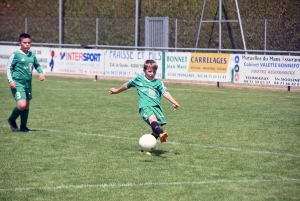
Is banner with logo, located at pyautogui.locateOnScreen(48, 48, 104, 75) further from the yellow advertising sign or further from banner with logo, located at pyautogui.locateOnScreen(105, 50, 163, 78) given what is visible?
the yellow advertising sign

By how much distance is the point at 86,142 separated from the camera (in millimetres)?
11844

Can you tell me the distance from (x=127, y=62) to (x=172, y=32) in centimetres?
657

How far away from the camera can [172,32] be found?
3166cm

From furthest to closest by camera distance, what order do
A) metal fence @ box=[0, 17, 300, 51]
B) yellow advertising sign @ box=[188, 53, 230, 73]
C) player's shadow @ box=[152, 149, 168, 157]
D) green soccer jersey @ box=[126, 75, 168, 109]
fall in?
metal fence @ box=[0, 17, 300, 51], yellow advertising sign @ box=[188, 53, 230, 73], green soccer jersey @ box=[126, 75, 168, 109], player's shadow @ box=[152, 149, 168, 157]

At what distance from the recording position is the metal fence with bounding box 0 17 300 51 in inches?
1053

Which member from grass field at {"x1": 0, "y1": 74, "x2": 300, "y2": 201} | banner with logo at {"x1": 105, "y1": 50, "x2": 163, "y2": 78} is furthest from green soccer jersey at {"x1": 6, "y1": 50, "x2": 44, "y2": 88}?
banner with logo at {"x1": 105, "y1": 50, "x2": 163, "y2": 78}

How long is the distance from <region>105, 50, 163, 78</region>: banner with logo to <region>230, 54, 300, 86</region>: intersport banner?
131 inches

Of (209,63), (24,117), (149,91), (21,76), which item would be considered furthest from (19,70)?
(209,63)

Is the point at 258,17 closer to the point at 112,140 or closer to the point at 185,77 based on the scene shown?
the point at 185,77

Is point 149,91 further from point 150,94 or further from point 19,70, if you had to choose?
point 19,70

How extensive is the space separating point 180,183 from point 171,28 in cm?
2372

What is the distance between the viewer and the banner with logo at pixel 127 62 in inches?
979

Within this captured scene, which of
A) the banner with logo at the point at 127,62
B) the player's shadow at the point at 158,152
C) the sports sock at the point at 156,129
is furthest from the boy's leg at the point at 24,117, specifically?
the banner with logo at the point at 127,62

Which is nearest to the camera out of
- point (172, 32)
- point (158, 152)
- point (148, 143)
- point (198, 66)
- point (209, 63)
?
point (148, 143)
